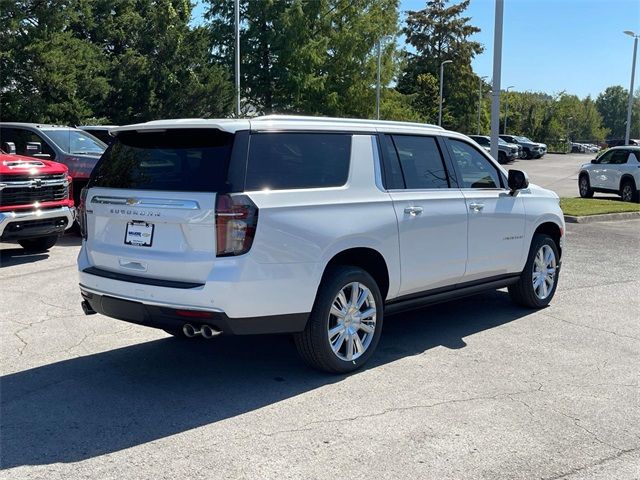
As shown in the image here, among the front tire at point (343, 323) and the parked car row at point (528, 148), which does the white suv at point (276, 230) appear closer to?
the front tire at point (343, 323)

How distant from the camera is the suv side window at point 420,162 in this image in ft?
18.7

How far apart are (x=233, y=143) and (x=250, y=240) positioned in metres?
0.68

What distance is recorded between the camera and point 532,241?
7090mm

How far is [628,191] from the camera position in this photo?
65.5 ft

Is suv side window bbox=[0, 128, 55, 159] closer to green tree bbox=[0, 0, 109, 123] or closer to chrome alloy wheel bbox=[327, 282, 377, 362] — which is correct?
chrome alloy wheel bbox=[327, 282, 377, 362]

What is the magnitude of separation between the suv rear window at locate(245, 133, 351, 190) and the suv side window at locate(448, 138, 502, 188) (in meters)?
1.51

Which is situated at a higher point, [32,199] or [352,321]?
[32,199]

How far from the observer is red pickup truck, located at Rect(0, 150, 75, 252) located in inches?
356

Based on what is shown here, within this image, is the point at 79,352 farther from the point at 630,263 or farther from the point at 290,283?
the point at 630,263

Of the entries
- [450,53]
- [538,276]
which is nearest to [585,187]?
[538,276]

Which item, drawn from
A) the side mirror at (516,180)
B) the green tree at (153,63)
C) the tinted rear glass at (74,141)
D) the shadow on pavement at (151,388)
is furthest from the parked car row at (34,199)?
the green tree at (153,63)

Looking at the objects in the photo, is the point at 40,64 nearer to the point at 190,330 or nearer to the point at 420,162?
the point at 420,162

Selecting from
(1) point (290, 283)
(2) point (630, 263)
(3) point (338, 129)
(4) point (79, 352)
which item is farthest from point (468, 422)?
(2) point (630, 263)

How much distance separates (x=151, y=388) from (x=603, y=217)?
43.8ft
